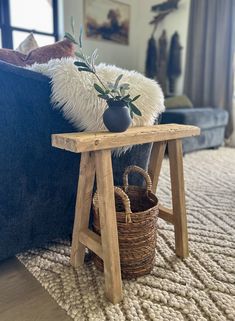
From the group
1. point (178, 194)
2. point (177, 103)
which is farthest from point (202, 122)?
point (178, 194)

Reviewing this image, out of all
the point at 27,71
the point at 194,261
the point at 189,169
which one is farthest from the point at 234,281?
the point at 189,169

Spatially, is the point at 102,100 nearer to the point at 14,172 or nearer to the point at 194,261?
the point at 14,172

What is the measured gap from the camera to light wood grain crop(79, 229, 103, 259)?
89 cm

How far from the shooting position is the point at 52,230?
3.58 feet

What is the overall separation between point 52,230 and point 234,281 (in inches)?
27.9

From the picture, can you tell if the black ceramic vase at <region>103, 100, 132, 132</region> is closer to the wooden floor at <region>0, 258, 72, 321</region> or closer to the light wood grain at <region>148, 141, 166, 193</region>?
the light wood grain at <region>148, 141, 166, 193</region>

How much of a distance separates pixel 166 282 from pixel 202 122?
84.7 inches

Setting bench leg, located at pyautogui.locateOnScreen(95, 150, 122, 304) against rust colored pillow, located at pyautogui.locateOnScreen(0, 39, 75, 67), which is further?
rust colored pillow, located at pyautogui.locateOnScreen(0, 39, 75, 67)

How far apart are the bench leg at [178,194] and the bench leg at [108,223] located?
334 millimetres

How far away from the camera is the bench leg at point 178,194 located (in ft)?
3.37

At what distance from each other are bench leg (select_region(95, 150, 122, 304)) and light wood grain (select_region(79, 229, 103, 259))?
0.06m

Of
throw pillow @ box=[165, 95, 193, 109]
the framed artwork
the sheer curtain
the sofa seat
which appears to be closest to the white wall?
the framed artwork

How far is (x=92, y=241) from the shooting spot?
917mm

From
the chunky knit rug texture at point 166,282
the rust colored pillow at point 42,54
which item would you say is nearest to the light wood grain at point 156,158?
the chunky knit rug texture at point 166,282
